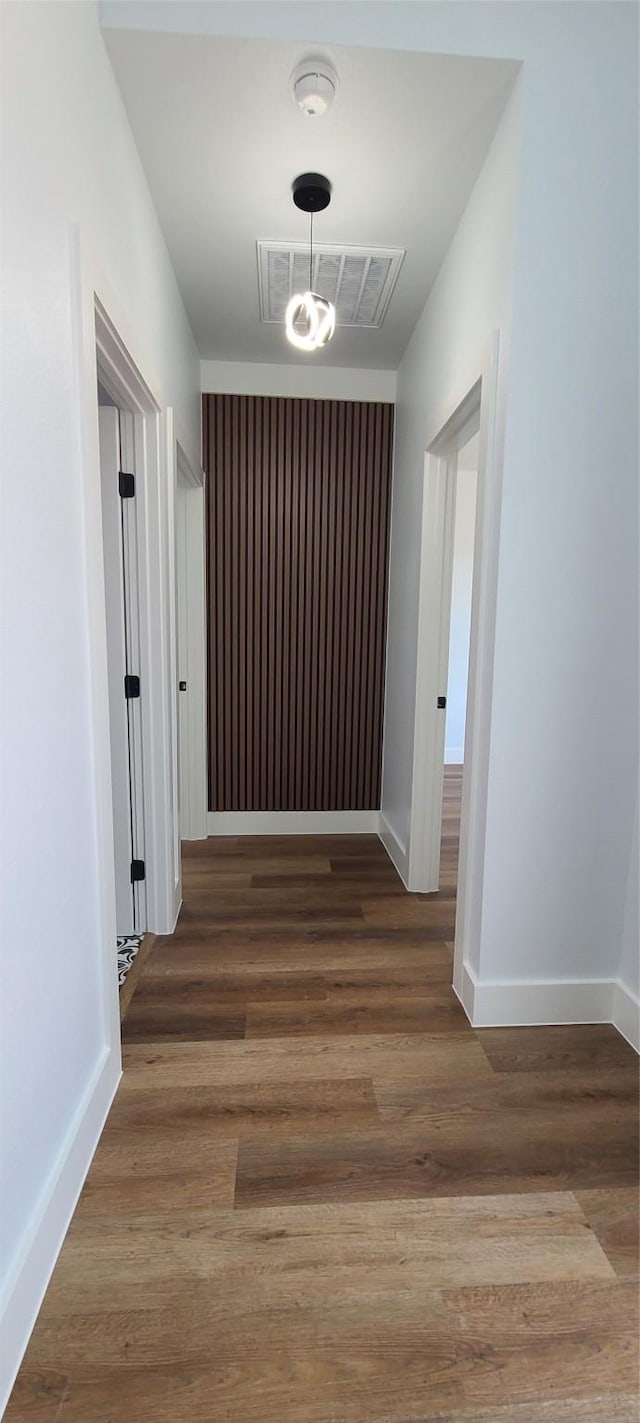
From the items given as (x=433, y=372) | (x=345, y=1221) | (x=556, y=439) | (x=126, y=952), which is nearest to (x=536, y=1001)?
(x=345, y=1221)

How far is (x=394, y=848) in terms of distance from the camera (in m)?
3.31

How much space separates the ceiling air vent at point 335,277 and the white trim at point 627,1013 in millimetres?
2830

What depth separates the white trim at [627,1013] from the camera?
1.90 m

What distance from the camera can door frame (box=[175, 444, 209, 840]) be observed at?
329 cm

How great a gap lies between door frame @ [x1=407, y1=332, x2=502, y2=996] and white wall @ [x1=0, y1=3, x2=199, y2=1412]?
1.14 metres

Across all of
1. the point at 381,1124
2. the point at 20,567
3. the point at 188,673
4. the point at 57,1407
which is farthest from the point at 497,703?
the point at 188,673

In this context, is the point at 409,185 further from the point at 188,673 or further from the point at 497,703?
the point at 188,673

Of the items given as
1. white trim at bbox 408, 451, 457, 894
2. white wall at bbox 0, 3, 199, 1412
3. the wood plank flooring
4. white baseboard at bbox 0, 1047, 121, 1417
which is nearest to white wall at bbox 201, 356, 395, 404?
white trim at bbox 408, 451, 457, 894

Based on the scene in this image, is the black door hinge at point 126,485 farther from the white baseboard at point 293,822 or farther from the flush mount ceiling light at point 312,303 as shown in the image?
the white baseboard at point 293,822

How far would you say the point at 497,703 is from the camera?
1.82 m

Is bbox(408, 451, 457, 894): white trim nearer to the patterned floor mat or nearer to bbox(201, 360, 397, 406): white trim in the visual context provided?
bbox(201, 360, 397, 406): white trim

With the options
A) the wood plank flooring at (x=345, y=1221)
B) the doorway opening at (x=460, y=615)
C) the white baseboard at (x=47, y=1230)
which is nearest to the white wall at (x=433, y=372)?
the wood plank flooring at (x=345, y=1221)

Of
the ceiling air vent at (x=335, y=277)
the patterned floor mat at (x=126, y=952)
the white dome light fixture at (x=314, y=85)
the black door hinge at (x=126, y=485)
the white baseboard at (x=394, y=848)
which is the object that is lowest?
the patterned floor mat at (x=126, y=952)

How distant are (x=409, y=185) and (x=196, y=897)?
2914 mm
